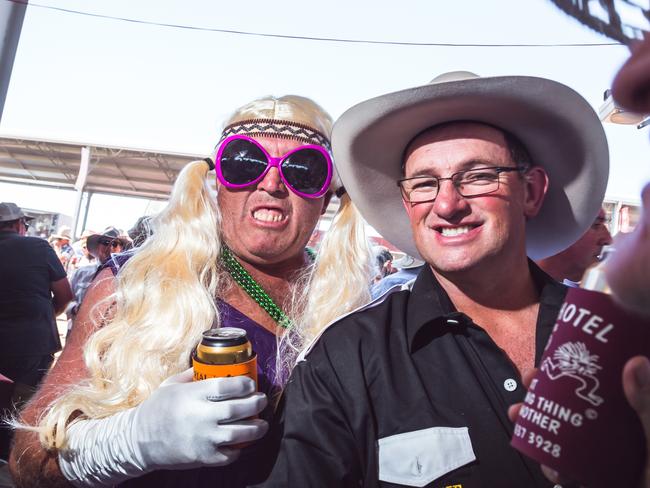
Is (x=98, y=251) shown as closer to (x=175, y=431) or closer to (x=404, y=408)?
(x=175, y=431)

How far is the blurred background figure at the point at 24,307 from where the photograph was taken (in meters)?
3.76

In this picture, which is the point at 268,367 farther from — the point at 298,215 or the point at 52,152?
the point at 52,152

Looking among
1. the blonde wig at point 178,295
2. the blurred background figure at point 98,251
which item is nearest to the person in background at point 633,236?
the blonde wig at point 178,295

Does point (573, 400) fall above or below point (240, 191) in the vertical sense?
below

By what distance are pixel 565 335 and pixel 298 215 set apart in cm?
136

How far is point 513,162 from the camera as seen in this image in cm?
172

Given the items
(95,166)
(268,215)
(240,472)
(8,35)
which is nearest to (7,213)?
(8,35)

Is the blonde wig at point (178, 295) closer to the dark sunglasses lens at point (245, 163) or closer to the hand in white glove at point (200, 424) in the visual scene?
the dark sunglasses lens at point (245, 163)

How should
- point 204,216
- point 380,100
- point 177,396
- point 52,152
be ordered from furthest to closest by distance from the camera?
1. point 52,152
2. point 204,216
3. point 380,100
4. point 177,396

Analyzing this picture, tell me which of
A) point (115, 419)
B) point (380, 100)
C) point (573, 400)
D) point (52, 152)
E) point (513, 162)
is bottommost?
point (115, 419)

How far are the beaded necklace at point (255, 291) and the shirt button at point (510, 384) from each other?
85 centimetres

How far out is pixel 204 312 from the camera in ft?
5.77

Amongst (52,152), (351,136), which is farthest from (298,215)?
(52,152)

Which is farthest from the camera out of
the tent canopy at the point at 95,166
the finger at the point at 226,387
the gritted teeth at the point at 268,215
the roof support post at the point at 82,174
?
the tent canopy at the point at 95,166
